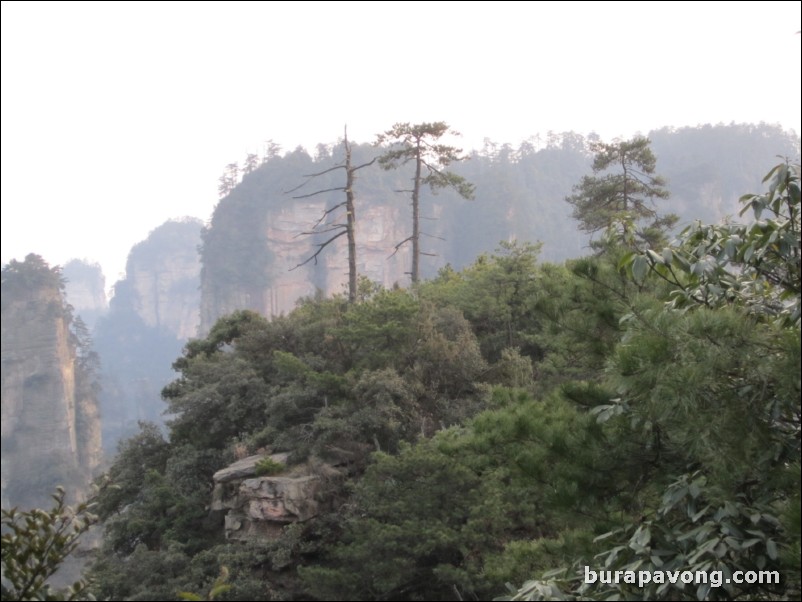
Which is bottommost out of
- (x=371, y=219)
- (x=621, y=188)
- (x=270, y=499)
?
(x=270, y=499)

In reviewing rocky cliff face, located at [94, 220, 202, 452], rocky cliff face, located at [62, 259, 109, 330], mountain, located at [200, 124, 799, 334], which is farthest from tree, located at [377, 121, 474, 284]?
rocky cliff face, located at [62, 259, 109, 330]

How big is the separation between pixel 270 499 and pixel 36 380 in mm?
45679

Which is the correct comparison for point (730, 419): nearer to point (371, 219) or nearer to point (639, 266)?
point (639, 266)

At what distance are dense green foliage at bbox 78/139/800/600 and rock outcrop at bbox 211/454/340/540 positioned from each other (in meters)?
0.17

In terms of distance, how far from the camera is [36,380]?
4794cm

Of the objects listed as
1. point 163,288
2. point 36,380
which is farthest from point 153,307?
point 36,380

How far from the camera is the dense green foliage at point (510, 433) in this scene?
2.71 metres

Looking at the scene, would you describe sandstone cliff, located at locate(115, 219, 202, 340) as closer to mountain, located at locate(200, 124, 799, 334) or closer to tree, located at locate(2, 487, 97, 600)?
mountain, located at locate(200, 124, 799, 334)

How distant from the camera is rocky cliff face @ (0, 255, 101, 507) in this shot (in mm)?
46406

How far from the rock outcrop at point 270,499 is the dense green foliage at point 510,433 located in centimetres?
17

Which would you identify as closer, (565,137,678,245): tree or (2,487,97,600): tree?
(2,487,97,600): tree

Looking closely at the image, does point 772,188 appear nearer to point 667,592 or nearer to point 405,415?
point 667,592

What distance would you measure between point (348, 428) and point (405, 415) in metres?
0.97

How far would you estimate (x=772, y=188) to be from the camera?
260 cm
